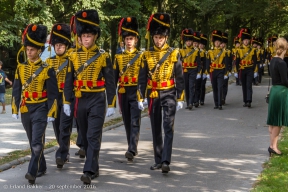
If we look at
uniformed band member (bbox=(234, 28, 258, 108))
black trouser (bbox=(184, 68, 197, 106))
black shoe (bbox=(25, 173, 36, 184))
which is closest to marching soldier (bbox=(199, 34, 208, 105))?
black trouser (bbox=(184, 68, 197, 106))

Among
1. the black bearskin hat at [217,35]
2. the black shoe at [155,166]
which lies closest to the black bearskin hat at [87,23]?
the black shoe at [155,166]

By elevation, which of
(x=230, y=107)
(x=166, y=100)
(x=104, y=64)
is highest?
(x=104, y=64)

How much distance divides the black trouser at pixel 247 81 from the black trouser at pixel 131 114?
26.5 feet

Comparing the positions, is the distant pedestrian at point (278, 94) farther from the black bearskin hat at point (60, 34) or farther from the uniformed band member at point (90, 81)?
the black bearskin hat at point (60, 34)

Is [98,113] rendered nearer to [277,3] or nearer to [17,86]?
[17,86]

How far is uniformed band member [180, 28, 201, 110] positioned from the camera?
1695cm

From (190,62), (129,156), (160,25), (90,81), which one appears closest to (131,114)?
(129,156)

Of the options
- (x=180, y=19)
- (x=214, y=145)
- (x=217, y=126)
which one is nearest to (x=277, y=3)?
(x=217, y=126)

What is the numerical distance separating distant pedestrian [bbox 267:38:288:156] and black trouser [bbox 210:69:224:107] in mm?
7073

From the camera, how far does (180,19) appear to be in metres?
41.0

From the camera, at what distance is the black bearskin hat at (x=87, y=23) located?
26.5 ft

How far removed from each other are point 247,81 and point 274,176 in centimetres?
948

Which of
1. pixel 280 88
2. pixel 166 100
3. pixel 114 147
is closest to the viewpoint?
pixel 166 100

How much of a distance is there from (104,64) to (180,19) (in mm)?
33445
